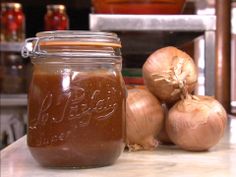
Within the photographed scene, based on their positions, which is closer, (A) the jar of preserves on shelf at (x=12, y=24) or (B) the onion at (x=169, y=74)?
(B) the onion at (x=169, y=74)

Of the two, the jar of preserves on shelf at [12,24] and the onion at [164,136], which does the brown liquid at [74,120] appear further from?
the jar of preserves on shelf at [12,24]

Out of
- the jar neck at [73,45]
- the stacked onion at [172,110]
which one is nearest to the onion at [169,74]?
the stacked onion at [172,110]

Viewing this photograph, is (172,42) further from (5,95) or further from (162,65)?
(5,95)

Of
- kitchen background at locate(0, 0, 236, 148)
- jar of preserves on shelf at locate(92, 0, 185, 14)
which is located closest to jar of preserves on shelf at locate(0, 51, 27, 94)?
kitchen background at locate(0, 0, 236, 148)

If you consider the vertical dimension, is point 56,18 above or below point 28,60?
above

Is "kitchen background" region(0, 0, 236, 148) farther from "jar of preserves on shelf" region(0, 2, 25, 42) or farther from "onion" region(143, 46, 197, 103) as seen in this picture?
"onion" region(143, 46, 197, 103)

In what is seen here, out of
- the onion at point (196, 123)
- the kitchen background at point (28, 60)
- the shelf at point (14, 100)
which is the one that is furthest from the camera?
the shelf at point (14, 100)

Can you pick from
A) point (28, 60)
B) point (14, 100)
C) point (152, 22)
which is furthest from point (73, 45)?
point (28, 60)

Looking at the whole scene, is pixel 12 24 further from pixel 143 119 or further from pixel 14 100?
pixel 143 119
